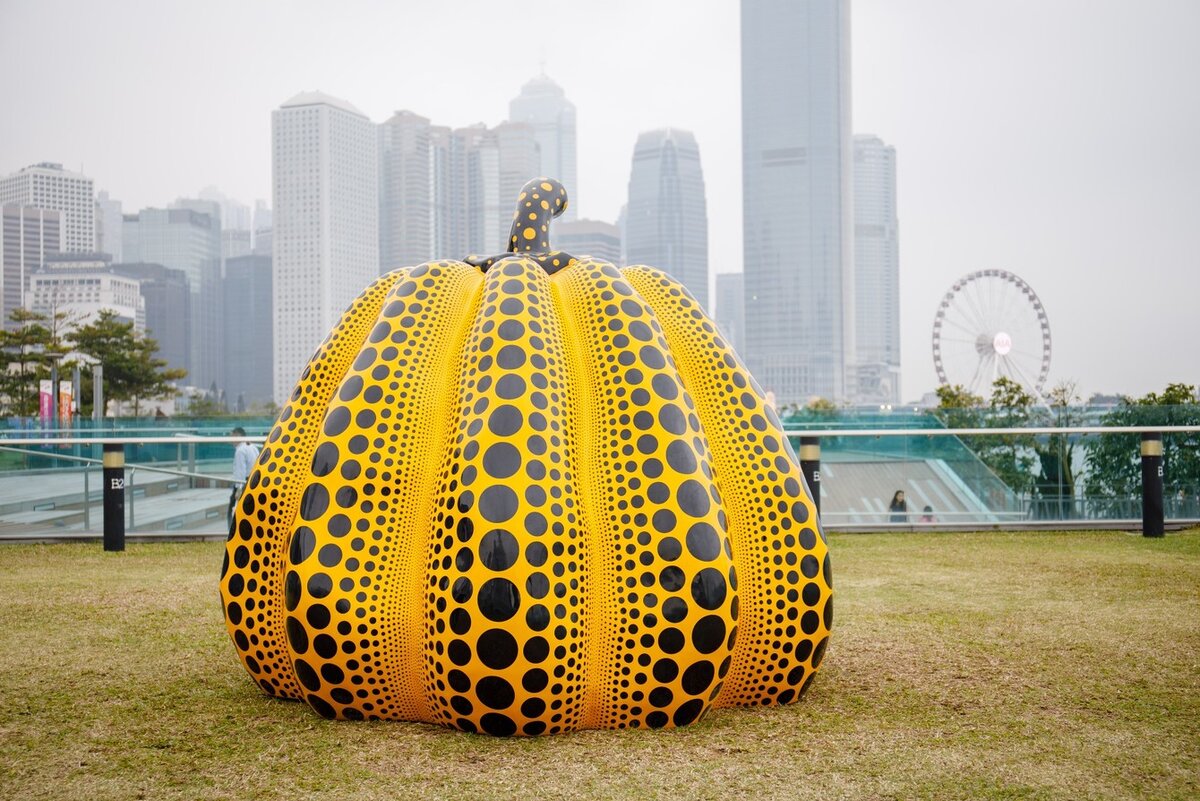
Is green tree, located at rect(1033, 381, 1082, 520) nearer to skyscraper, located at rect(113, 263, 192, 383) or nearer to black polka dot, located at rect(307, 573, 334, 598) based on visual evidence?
black polka dot, located at rect(307, 573, 334, 598)

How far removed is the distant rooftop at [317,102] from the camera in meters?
194

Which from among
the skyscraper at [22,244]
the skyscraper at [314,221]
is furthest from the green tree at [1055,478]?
the skyscraper at [22,244]

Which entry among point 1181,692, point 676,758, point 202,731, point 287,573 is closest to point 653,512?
point 676,758

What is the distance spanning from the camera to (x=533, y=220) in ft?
20.8

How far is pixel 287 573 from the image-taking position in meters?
4.96

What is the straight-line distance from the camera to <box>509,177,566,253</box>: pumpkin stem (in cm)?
633

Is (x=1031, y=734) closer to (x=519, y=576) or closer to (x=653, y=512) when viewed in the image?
(x=653, y=512)

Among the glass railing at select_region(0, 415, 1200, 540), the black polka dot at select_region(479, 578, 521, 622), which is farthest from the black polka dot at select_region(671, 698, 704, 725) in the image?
the glass railing at select_region(0, 415, 1200, 540)

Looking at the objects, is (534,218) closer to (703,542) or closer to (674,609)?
(703,542)

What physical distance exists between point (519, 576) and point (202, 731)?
163 centimetres

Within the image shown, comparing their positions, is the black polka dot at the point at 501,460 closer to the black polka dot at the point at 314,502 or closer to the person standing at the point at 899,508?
the black polka dot at the point at 314,502

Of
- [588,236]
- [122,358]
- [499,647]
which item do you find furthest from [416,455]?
[588,236]

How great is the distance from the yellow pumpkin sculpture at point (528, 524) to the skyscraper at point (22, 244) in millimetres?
185477

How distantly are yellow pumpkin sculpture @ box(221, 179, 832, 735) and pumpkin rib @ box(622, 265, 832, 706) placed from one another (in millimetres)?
11
